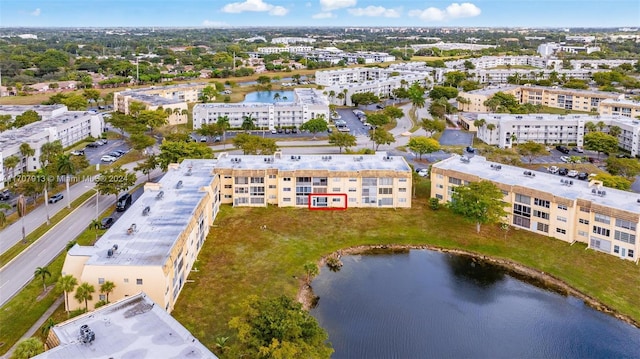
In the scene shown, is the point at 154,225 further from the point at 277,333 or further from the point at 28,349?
the point at 277,333

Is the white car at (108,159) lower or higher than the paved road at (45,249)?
higher

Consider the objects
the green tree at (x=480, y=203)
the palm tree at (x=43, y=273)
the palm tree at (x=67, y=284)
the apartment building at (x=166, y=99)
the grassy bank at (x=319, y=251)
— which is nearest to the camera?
the palm tree at (x=67, y=284)

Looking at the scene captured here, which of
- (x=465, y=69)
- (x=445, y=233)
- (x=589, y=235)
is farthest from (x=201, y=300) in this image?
(x=465, y=69)

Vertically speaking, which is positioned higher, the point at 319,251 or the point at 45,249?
the point at 45,249

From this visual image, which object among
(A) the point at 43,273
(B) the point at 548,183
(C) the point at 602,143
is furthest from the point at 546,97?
(A) the point at 43,273

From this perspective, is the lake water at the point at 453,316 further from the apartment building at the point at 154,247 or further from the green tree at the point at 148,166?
the green tree at the point at 148,166

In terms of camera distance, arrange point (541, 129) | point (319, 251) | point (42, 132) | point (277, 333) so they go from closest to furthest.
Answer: point (277, 333), point (319, 251), point (42, 132), point (541, 129)

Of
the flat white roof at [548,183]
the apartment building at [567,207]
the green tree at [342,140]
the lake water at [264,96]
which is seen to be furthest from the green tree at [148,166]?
the lake water at [264,96]

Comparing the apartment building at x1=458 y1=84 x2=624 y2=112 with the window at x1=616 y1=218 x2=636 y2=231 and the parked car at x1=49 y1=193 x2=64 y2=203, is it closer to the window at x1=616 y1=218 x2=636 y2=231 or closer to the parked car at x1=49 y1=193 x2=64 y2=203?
the window at x1=616 y1=218 x2=636 y2=231
